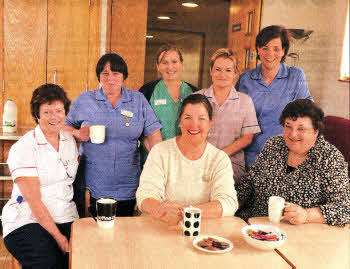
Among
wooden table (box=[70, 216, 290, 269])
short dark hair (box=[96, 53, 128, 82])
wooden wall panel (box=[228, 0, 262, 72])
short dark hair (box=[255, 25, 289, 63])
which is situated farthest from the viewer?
wooden wall panel (box=[228, 0, 262, 72])

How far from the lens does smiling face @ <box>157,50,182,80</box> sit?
1972mm

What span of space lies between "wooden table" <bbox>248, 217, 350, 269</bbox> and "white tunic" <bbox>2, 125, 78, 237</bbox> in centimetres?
79

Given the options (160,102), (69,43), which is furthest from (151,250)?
(69,43)

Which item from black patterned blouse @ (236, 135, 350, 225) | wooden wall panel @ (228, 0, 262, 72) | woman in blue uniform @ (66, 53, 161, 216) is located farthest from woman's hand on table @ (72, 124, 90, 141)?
wooden wall panel @ (228, 0, 262, 72)

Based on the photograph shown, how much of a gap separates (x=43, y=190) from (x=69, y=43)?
6.28ft

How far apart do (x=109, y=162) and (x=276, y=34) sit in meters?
1.09

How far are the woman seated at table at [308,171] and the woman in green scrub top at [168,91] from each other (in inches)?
26.1

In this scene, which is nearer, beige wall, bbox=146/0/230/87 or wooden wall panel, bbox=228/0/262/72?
wooden wall panel, bbox=228/0/262/72

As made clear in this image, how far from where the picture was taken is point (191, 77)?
281 cm

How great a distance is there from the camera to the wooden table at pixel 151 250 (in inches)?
37.9

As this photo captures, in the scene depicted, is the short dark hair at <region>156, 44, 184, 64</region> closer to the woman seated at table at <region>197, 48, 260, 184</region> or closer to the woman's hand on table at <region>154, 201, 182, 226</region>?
the woman seated at table at <region>197, 48, 260, 184</region>

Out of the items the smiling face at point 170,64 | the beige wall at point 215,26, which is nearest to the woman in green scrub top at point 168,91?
the smiling face at point 170,64

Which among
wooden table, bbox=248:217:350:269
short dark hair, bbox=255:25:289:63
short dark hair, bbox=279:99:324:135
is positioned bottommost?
wooden table, bbox=248:217:350:269

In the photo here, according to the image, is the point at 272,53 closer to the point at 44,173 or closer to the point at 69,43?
the point at 44,173
